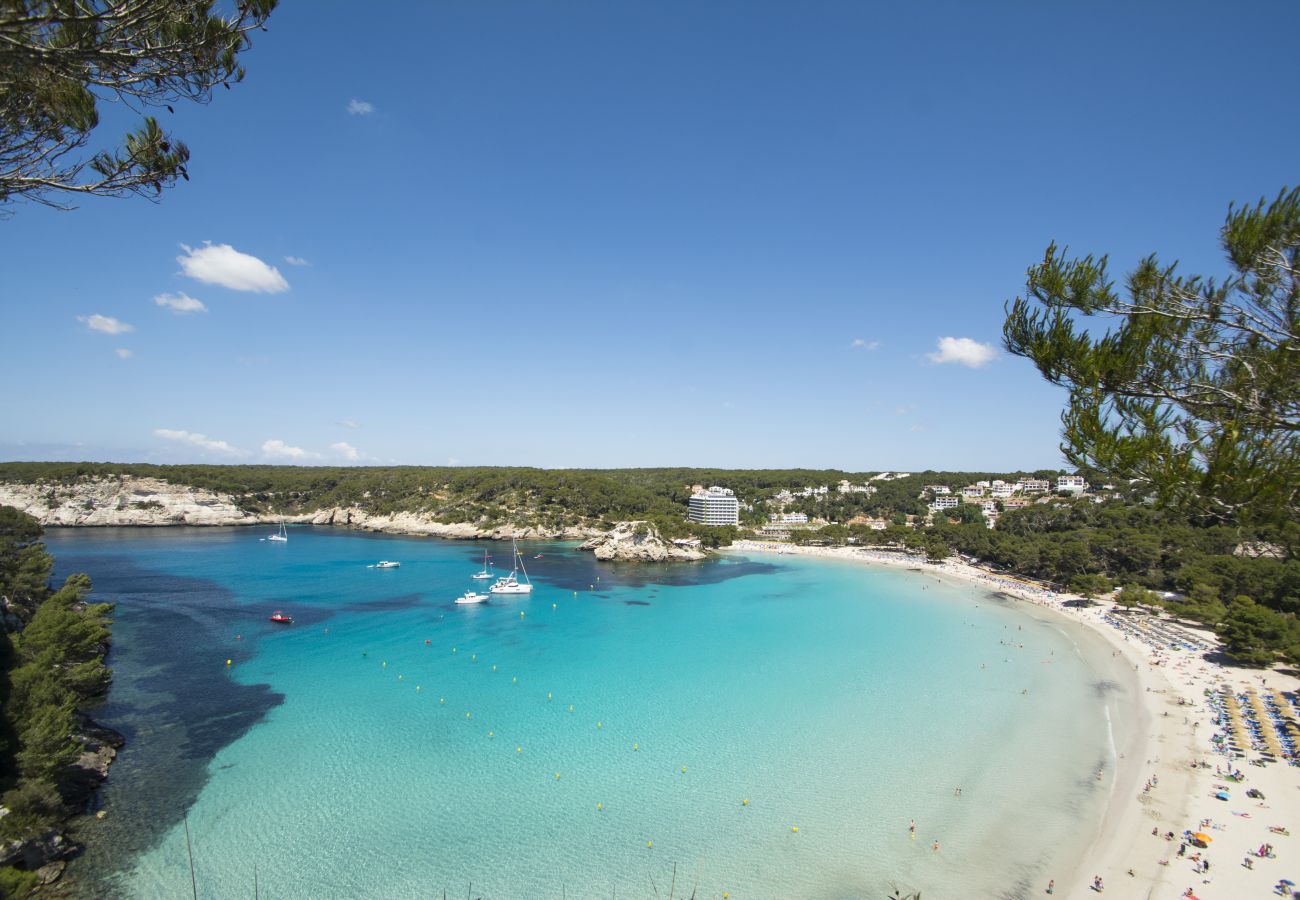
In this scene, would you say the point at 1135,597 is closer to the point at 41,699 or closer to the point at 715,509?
the point at 715,509

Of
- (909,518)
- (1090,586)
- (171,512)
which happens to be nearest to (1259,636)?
(1090,586)

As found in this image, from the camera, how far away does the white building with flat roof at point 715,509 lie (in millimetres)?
82000

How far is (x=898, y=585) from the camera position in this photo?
4844 cm

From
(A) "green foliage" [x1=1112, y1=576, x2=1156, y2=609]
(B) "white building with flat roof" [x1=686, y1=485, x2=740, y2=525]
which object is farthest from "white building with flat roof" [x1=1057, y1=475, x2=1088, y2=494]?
(A) "green foliage" [x1=1112, y1=576, x2=1156, y2=609]

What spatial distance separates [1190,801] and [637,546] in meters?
46.8

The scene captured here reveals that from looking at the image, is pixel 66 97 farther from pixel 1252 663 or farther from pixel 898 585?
pixel 898 585

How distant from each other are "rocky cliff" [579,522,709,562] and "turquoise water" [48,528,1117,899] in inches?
832

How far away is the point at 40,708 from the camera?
13578 millimetres

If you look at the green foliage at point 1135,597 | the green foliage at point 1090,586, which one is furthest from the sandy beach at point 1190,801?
the green foliage at point 1090,586

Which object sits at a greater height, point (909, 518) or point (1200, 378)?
point (1200, 378)

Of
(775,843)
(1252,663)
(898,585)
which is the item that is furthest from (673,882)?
(898,585)

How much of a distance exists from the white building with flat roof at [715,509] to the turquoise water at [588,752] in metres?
44.2

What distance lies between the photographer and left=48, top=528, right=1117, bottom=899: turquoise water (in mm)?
12781

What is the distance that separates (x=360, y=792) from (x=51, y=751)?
6.87 m
